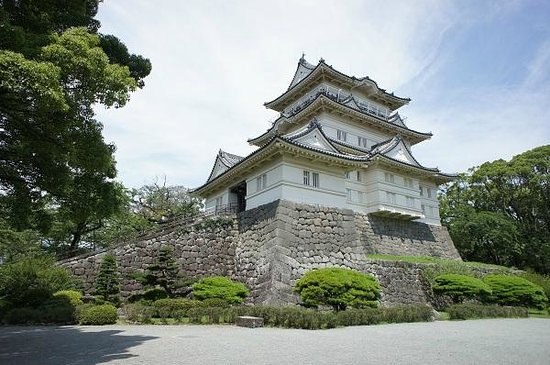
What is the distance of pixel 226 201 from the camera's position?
75.2 ft

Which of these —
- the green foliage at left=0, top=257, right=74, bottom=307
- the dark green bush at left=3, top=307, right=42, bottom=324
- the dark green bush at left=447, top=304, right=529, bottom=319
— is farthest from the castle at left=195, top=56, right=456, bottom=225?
the dark green bush at left=3, top=307, right=42, bottom=324

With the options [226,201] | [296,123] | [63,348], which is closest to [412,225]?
[296,123]

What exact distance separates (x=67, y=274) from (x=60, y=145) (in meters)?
11.4

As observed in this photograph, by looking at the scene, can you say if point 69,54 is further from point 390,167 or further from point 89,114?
point 390,167

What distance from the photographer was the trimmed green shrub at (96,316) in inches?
500

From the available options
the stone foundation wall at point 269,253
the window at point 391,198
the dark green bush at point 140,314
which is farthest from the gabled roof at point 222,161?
the dark green bush at point 140,314

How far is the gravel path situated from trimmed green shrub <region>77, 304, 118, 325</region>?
1416mm

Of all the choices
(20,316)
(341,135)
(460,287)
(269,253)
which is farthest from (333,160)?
(20,316)

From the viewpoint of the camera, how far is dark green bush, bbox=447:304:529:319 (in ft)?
50.7

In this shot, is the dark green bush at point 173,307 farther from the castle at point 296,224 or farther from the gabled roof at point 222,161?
the gabled roof at point 222,161

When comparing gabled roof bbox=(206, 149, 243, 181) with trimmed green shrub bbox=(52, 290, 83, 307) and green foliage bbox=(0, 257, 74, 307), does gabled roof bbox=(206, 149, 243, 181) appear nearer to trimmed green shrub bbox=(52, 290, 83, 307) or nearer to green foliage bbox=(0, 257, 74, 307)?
green foliage bbox=(0, 257, 74, 307)

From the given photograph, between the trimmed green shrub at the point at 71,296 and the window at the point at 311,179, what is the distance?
11365mm

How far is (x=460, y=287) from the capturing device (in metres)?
17.7

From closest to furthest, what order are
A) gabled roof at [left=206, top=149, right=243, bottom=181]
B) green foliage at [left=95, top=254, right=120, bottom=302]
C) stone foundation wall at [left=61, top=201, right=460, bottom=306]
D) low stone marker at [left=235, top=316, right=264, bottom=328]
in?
low stone marker at [left=235, top=316, right=264, bottom=328]
green foliage at [left=95, top=254, right=120, bottom=302]
stone foundation wall at [left=61, top=201, right=460, bottom=306]
gabled roof at [left=206, top=149, right=243, bottom=181]
